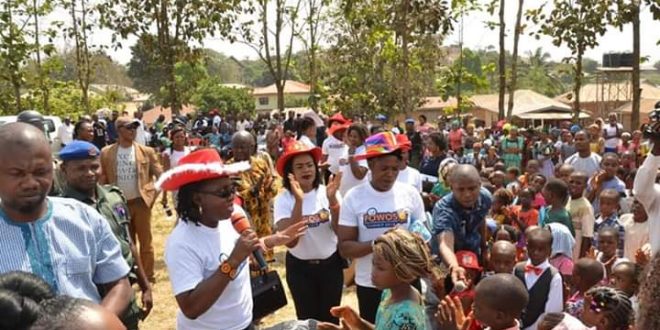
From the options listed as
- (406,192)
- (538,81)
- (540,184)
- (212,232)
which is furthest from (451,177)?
(538,81)

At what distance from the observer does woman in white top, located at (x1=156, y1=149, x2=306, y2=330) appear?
2.73 m

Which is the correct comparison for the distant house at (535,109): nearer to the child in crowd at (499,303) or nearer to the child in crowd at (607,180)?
the child in crowd at (607,180)

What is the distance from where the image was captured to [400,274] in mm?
2898

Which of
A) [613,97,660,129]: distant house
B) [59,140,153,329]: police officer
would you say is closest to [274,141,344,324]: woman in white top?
[59,140,153,329]: police officer

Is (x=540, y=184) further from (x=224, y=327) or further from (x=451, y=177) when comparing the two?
(x=224, y=327)

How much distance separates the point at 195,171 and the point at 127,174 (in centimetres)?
378

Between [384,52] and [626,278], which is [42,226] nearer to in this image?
[626,278]

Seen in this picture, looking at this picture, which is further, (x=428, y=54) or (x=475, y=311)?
(x=428, y=54)

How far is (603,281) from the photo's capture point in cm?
403

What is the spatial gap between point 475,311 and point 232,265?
1146 millimetres

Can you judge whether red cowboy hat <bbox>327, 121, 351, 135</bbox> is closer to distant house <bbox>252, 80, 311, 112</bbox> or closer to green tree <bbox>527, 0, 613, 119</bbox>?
green tree <bbox>527, 0, 613, 119</bbox>

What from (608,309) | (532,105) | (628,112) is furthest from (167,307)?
(532,105)

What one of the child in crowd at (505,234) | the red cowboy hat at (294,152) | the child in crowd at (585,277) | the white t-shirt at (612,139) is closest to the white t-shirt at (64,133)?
the white t-shirt at (612,139)

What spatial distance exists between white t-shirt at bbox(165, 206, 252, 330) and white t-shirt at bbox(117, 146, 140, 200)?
3583mm
